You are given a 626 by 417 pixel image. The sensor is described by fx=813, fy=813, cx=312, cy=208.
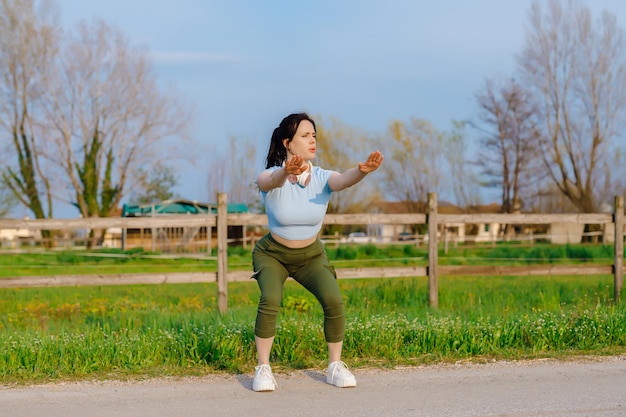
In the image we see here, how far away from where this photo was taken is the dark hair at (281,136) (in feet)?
18.3

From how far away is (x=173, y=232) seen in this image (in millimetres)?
45156

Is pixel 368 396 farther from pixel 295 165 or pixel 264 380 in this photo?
pixel 295 165

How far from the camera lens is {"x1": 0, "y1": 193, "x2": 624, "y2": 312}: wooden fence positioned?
10570 millimetres

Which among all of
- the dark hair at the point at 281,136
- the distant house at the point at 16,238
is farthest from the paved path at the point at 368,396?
the distant house at the point at 16,238

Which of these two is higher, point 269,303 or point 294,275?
point 294,275

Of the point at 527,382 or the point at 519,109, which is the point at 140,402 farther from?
the point at 519,109

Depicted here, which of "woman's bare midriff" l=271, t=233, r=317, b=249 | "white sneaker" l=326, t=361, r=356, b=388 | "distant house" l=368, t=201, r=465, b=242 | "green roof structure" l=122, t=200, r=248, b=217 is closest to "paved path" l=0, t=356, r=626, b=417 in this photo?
"white sneaker" l=326, t=361, r=356, b=388

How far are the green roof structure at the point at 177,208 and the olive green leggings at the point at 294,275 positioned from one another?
40979mm

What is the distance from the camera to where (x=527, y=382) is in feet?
18.5

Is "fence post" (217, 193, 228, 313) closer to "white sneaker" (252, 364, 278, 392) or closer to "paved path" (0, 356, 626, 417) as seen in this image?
"paved path" (0, 356, 626, 417)

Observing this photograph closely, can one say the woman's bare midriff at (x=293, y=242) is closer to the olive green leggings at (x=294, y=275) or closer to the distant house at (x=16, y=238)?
the olive green leggings at (x=294, y=275)

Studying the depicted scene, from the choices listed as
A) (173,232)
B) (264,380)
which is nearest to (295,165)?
(264,380)

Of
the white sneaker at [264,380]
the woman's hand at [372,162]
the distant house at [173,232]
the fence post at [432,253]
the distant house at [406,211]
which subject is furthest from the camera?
the distant house at [406,211]

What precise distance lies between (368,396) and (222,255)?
606cm
